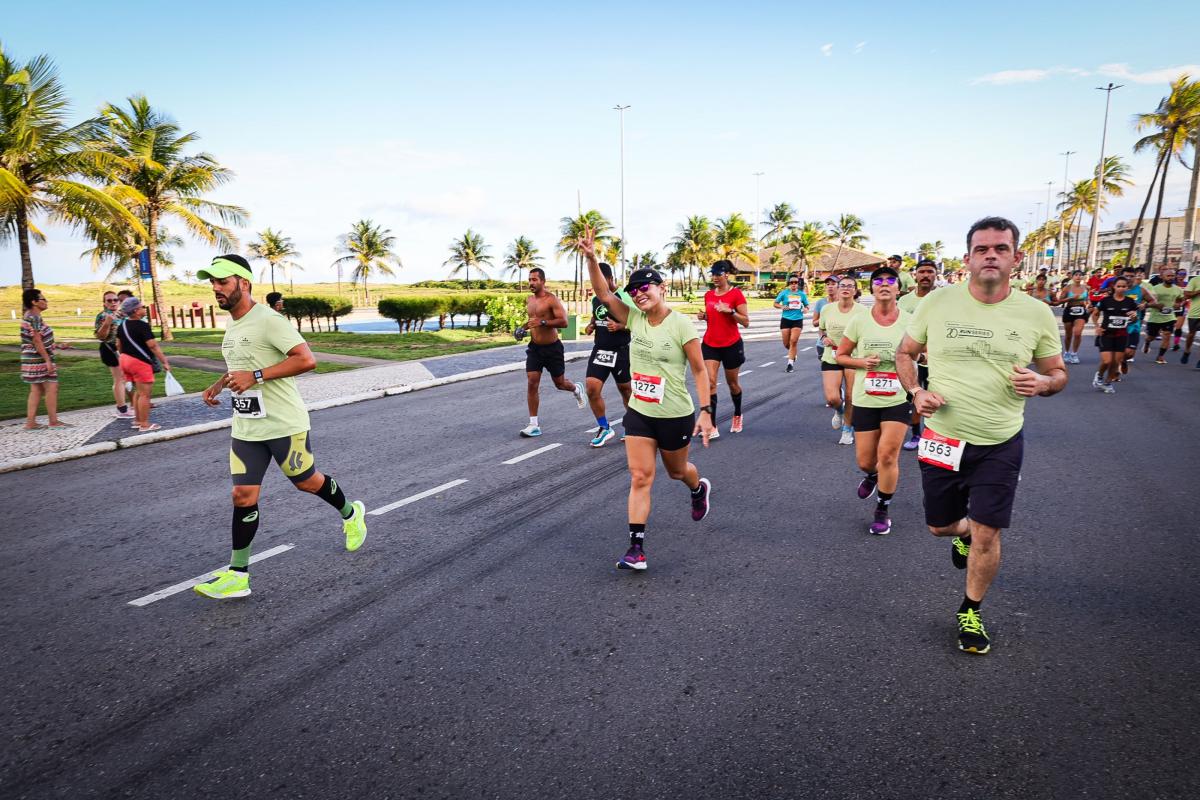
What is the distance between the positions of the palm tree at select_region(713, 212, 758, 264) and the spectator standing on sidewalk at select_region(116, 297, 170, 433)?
6500 centimetres

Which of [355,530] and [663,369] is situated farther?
[355,530]

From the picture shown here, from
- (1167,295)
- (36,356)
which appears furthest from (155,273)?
(1167,295)

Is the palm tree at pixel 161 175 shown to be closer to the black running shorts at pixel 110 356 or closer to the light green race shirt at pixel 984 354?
the black running shorts at pixel 110 356

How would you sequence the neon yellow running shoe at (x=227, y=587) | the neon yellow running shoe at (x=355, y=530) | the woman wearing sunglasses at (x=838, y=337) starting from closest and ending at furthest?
the neon yellow running shoe at (x=227, y=587) < the neon yellow running shoe at (x=355, y=530) < the woman wearing sunglasses at (x=838, y=337)

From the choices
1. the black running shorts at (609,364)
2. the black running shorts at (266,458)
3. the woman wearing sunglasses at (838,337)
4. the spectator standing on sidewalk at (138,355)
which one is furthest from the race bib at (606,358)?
the spectator standing on sidewalk at (138,355)

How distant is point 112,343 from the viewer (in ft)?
31.7

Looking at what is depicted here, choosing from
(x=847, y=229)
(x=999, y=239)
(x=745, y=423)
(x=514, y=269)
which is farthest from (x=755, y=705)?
(x=847, y=229)

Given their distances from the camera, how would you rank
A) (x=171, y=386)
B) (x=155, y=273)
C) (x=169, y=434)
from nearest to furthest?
(x=169, y=434)
(x=171, y=386)
(x=155, y=273)

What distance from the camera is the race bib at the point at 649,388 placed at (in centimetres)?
433

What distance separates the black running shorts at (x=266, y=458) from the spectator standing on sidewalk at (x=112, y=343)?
6.39 metres

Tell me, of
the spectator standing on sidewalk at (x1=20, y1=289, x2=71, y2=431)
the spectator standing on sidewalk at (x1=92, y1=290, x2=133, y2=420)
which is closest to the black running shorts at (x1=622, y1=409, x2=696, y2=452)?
the spectator standing on sidewalk at (x1=92, y1=290, x2=133, y2=420)

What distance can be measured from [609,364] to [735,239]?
65.3 metres

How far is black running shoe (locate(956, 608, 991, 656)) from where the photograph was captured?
10.9 feet

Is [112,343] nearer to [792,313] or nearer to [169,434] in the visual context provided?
[169,434]
